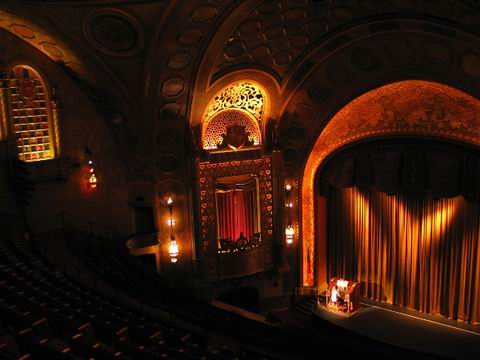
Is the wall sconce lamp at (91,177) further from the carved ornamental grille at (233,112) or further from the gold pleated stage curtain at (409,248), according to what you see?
the gold pleated stage curtain at (409,248)

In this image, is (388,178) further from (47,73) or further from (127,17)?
(47,73)

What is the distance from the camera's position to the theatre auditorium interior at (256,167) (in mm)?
13031

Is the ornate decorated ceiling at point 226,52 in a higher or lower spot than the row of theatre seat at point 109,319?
higher

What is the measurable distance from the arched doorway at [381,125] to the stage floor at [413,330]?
273cm

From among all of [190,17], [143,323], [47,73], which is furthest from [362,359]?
[47,73]

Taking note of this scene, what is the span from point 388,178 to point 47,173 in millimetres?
11331

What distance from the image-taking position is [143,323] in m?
9.39

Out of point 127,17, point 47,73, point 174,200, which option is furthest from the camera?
point 174,200

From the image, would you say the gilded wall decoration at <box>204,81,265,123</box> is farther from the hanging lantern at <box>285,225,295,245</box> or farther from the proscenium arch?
the hanging lantern at <box>285,225,295,245</box>

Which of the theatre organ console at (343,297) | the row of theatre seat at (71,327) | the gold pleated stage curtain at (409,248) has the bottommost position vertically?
the theatre organ console at (343,297)

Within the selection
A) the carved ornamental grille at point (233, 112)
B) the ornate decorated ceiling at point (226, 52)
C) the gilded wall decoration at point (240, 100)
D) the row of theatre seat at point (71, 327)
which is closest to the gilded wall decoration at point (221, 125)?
the carved ornamental grille at point (233, 112)

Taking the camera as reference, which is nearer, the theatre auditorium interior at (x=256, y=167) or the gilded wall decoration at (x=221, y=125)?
the theatre auditorium interior at (x=256, y=167)

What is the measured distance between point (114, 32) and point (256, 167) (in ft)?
24.3

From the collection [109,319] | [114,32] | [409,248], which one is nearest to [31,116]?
[114,32]
